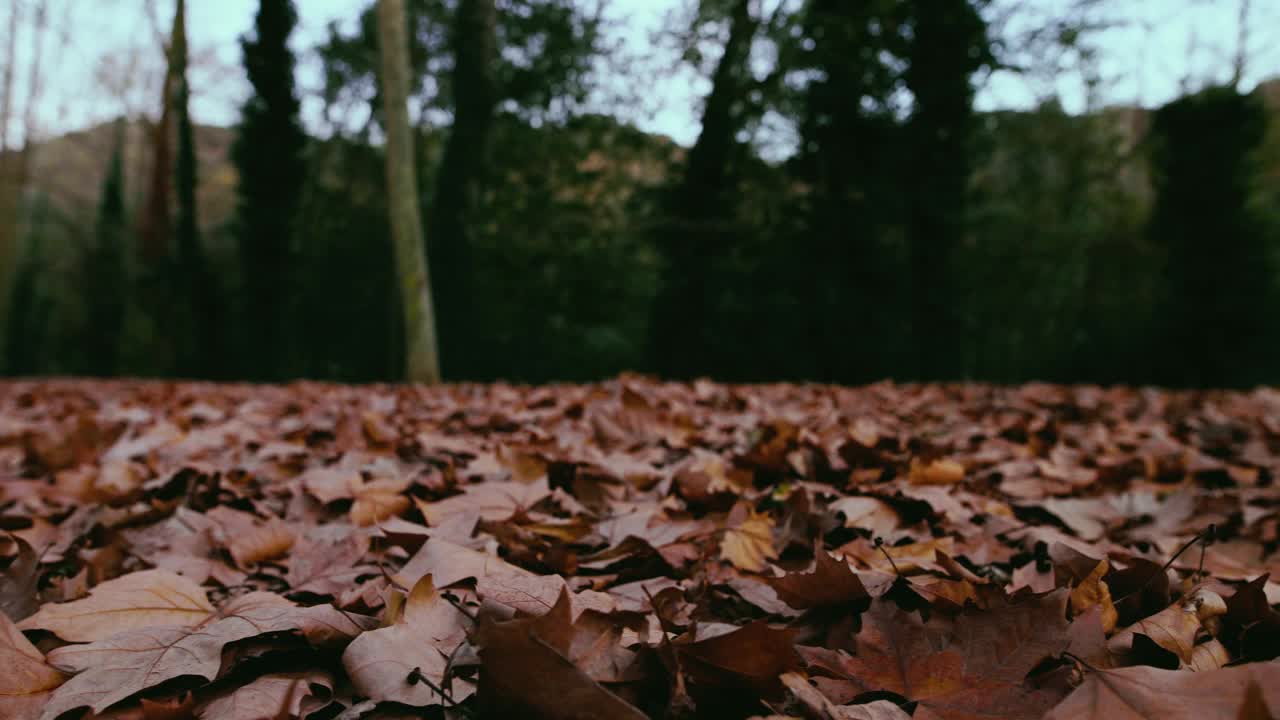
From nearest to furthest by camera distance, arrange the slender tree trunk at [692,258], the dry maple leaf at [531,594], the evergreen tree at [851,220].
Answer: the dry maple leaf at [531,594] → the slender tree trunk at [692,258] → the evergreen tree at [851,220]

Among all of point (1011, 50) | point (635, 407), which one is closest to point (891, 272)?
point (1011, 50)

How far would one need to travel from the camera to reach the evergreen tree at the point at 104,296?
637 inches

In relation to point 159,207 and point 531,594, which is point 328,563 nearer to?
point 531,594

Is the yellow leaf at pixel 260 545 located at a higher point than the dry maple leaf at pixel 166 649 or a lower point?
lower

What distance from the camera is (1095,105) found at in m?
12.9

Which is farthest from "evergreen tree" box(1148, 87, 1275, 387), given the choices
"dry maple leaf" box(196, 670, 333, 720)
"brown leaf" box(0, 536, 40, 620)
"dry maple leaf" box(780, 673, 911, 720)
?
"brown leaf" box(0, 536, 40, 620)

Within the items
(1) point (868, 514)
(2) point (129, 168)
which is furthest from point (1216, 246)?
(2) point (129, 168)

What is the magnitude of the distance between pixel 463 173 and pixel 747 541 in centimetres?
993

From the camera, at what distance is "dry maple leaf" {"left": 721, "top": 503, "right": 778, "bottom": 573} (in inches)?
43.5

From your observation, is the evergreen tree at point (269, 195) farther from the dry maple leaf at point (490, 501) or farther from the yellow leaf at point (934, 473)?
the yellow leaf at point (934, 473)

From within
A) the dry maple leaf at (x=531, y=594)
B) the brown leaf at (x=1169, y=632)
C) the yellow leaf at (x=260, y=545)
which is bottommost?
the yellow leaf at (x=260, y=545)

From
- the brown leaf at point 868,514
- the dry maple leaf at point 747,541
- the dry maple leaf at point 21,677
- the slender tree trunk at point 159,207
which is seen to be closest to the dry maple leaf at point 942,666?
the dry maple leaf at point 747,541

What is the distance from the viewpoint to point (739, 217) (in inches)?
380

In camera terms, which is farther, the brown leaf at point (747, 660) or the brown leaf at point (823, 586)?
the brown leaf at point (823, 586)
